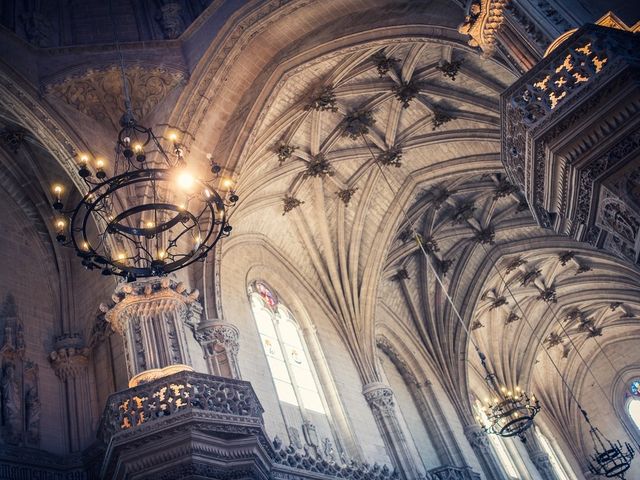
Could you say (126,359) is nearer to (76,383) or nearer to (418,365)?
(76,383)

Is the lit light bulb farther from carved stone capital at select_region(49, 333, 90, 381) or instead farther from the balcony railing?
carved stone capital at select_region(49, 333, 90, 381)

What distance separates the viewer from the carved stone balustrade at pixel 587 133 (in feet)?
21.9

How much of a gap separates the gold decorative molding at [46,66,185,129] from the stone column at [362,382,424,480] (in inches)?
342

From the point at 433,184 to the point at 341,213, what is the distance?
2694 mm

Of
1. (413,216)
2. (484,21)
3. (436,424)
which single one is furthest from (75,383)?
(436,424)

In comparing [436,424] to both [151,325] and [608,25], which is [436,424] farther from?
[608,25]

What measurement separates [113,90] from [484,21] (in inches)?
311

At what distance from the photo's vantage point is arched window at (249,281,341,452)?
14.6 m

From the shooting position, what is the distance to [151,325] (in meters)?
11.3

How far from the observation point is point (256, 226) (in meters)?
17.4

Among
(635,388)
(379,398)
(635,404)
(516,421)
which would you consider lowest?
(516,421)

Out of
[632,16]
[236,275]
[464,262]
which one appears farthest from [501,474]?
[632,16]

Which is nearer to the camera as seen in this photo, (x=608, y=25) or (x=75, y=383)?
(x=608, y=25)

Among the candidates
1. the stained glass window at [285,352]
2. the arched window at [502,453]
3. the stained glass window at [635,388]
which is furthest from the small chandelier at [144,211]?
the stained glass window at [635,388]
